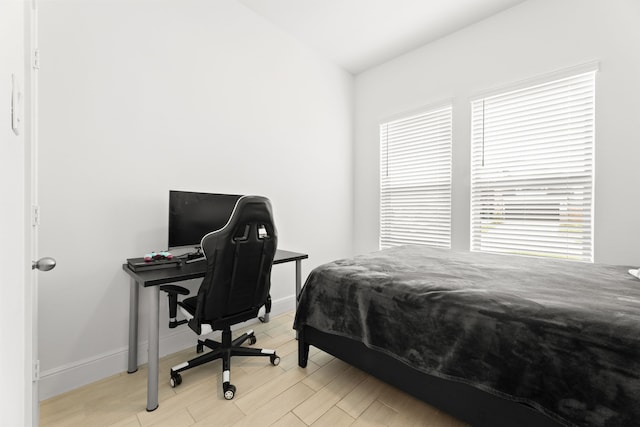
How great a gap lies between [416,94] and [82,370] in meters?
4.14

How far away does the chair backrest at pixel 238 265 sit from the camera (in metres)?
1.62

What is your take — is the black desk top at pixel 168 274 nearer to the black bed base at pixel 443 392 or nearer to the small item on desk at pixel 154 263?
the small item on desk at pixel 154 263

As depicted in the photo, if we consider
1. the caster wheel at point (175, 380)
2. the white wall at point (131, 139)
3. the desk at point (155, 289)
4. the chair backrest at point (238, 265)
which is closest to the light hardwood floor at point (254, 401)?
the caster wheel at point (175, 380)

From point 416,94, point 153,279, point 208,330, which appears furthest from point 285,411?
point 416,94

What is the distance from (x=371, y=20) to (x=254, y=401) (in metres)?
3.61

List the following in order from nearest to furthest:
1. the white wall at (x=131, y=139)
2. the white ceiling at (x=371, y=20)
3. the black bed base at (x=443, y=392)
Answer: the black bed base at (x=443, y=392) < the white wall at (x=131, y=139) < the white ceiling at (x=371, y=20)

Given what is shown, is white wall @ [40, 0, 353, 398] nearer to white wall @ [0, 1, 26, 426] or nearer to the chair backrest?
the chair backrest

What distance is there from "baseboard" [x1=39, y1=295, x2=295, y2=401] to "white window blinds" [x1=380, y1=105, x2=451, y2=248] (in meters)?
2.72

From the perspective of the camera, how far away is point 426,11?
9.19 feet

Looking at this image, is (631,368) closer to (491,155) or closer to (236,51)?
(491,155)

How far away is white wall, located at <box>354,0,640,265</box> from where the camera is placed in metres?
2.20

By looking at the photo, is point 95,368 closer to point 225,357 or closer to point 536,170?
point 225,357

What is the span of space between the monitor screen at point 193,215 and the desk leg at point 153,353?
51cm

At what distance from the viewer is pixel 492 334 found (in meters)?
1.17
